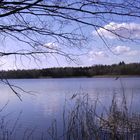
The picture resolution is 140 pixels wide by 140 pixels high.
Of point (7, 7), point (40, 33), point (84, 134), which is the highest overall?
point (7, 7)

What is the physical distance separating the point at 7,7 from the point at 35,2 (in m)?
0.28

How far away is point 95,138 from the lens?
18.2 ft

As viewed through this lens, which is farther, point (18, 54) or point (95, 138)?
point (95, 138)

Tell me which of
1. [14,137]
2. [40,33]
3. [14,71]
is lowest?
[14,137]

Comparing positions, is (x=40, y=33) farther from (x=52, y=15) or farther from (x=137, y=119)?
(x=137, y=119)

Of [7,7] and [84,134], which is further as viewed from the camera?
[84,134]

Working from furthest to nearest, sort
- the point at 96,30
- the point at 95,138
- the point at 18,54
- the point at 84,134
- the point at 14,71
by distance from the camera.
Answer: the point at 84,134 < the point at 95,138 < the point at 14,71 < the point at 18,54 < the point at 96,30

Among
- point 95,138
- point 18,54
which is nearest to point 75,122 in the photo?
point 95,138

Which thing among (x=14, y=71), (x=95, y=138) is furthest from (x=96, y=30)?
(x=95, y=138)

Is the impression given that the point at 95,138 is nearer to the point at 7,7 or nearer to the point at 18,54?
the point at 18,54

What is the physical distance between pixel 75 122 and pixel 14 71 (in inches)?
109

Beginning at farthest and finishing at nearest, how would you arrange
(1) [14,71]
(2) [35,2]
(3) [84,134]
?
(3) [84,134] < (1) [14,71] < (2) [35,2]

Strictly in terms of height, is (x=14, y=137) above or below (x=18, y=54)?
below

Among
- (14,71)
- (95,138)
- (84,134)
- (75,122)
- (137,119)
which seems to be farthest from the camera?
(137,119)
